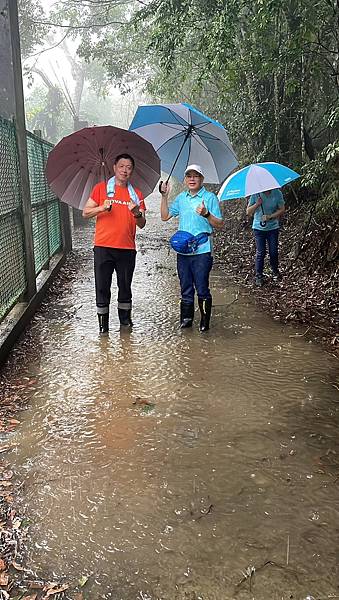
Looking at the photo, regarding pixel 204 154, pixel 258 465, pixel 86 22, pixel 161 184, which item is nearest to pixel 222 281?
pixel 204 154

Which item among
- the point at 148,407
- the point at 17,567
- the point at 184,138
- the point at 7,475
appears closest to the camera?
the point at 17,567

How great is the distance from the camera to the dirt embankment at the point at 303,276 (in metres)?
6.20

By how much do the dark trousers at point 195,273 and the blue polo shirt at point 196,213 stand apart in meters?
0.10

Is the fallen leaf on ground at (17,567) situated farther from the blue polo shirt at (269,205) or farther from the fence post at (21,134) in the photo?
the blue polo shirt at (269,205)

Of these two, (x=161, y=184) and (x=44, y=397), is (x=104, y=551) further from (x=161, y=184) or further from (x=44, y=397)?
(x=161, y=184)

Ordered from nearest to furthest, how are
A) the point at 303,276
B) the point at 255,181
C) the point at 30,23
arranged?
the point at 255,181, the point at 303,276, the point at 30,23

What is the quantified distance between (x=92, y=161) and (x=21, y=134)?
1029 mm

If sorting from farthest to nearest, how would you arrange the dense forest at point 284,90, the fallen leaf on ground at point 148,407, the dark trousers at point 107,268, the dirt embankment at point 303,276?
the dense forest at point 284,90 → the dirt embankment at point 303,276 → the dark trousers at point 107,268 → the fallen leaf on ground at point 148,407

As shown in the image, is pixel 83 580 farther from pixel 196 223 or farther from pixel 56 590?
pixel 196 223

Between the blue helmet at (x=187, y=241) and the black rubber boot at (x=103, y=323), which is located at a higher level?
the blue helmet at (x=187, y=241)

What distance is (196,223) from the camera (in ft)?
18.6

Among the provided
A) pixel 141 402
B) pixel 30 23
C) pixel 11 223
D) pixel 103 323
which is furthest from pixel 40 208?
pixel 30 23

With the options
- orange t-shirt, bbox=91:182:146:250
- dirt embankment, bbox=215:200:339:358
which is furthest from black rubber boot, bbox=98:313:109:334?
dirt embankment, bbox=215:200:339:358

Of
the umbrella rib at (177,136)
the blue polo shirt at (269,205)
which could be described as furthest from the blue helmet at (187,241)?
the blue polo shirt at (269,205)
